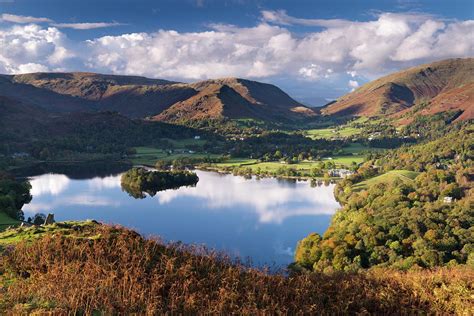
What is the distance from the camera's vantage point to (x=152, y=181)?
3745 inches

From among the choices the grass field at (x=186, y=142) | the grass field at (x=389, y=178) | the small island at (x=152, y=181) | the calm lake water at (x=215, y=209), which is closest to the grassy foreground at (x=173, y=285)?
the calm lake water at (x=215, y=209)

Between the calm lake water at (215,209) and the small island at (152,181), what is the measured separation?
2.23 m

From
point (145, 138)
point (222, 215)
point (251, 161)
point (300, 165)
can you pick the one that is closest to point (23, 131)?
point (145, 138)

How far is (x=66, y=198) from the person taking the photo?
275ft

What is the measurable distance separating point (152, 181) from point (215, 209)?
2361 cm

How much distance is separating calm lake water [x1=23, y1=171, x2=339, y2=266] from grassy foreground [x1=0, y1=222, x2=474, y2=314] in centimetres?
3343

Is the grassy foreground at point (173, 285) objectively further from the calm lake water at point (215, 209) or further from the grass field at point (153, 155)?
the grass field at point (153, 155)

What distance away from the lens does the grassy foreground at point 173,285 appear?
34.6ft

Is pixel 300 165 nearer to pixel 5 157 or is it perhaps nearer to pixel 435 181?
pixel 435 181

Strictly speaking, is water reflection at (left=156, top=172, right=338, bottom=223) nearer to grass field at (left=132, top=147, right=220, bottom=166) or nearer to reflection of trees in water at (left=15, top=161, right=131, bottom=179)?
reflection of trees in water at (left=15, top=161, right=131, bottom=179)

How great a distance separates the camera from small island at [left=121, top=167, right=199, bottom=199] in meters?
93.0

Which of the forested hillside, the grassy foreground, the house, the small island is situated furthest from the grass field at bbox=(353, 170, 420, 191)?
the grassy foreground

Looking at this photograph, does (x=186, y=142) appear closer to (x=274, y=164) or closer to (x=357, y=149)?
(x=274, y=164)

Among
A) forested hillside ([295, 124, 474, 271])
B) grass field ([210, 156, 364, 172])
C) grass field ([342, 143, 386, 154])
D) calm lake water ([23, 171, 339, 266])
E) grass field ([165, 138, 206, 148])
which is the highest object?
grass field ([165, 138, 206, 148])
